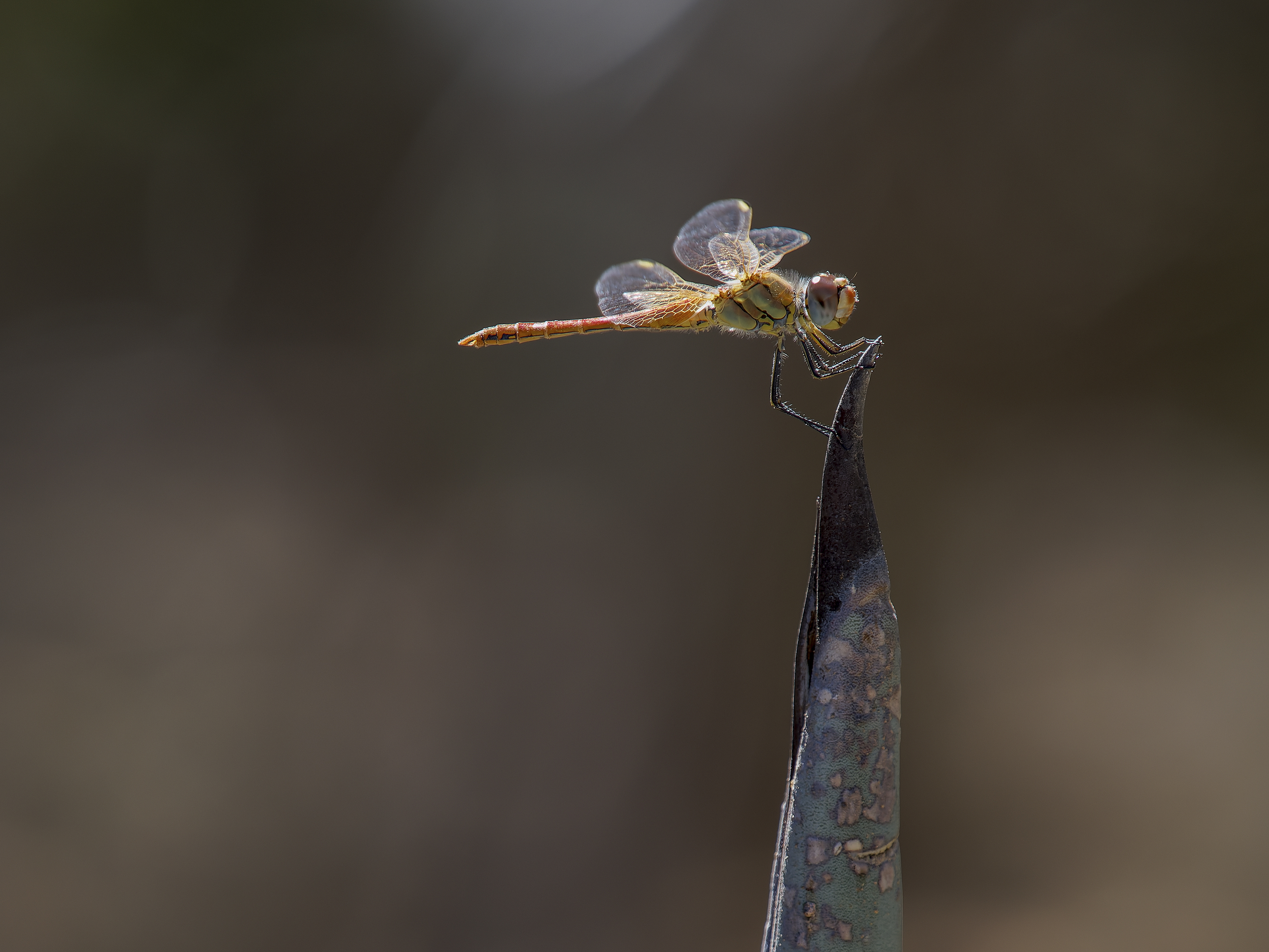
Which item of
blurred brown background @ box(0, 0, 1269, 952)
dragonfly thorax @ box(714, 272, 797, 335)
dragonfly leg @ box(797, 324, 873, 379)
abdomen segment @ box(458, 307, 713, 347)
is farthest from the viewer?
blurred brown background @ box(0, 0, 1269, 952)

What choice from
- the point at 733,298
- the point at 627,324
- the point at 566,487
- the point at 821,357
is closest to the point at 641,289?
the point at 627,324

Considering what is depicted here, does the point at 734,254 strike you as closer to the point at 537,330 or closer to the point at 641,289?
the point at 641,289

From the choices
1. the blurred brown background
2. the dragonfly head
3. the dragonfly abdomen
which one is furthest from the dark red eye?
the blurred brown background

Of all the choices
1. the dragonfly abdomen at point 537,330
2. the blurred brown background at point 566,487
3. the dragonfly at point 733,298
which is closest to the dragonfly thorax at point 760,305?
the dragonfly at point 733,298

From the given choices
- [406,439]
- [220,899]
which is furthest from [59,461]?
[220,899]

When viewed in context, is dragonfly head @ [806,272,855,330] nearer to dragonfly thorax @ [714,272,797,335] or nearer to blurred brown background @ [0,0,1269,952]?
dragonfly thorax @ [714,272,797,335]

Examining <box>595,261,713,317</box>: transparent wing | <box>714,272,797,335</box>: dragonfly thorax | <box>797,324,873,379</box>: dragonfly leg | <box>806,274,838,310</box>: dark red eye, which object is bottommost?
<box>797,324,873,379</box>: dragonfly leg

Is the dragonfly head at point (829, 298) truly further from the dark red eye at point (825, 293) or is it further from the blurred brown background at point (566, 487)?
the blurred brown background at point (566, 487)

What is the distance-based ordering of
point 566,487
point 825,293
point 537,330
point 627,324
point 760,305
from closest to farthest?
1. point 825,293
2. point 760,305
3. point 627,324
4. point 537,330
5. point 566,487

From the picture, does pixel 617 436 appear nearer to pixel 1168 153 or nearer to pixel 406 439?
pixel 406 439
